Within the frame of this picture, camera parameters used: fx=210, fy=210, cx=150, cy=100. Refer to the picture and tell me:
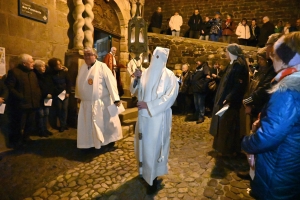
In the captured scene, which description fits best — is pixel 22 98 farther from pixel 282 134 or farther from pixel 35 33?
pixel 282 134

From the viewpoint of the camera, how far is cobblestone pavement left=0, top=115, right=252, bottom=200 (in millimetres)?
2764

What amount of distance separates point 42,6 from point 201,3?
1254cm

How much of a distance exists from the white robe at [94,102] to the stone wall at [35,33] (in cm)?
169

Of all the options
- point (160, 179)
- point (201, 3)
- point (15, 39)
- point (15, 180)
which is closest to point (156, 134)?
point (160, 179)

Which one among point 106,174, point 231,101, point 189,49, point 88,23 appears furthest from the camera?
point 189,49

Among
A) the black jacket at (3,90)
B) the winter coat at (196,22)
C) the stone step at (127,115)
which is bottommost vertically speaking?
the stone step at (127,115)

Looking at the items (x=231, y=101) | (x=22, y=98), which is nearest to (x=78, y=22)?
(x=22, y=98)

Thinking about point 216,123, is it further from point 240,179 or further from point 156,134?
point 156,134

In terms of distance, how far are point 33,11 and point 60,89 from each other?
1.83 metres

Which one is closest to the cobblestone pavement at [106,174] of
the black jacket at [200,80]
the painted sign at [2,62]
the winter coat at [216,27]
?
the painted sign at [2,62]

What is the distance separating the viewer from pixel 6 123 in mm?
4203

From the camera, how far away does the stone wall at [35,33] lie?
4238mm

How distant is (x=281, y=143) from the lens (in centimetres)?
150

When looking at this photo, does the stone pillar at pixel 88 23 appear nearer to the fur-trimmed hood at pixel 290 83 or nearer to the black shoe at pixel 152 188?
the black shoe at pixel 152 188
